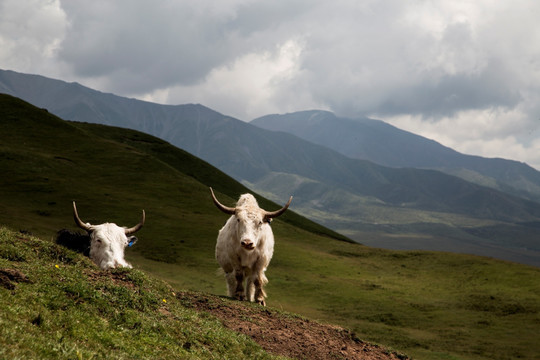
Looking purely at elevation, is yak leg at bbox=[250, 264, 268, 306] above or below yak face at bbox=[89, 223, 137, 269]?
below

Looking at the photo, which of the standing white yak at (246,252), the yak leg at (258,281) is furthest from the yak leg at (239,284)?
the yak leg at (258,281)

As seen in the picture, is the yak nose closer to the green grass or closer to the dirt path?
the dirt path

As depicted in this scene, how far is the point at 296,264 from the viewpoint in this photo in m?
47.8

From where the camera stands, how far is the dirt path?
14.4 meters

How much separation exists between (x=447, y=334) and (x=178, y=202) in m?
44.4

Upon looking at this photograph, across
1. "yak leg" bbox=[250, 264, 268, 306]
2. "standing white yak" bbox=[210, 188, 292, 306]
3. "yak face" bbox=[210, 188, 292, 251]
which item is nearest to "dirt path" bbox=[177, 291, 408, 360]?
"yak leg" bbox=[250, 264, 268, 306]

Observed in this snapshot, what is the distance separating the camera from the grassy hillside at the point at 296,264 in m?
29.6

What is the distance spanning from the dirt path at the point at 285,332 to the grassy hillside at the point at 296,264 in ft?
11.0

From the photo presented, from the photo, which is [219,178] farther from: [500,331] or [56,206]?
[500,331]

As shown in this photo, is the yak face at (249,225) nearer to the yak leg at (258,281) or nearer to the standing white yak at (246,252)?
the standing white yak at (246,252)

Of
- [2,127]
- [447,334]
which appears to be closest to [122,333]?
[447,334]

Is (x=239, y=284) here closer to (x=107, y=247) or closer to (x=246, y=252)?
(x=246, y=252)

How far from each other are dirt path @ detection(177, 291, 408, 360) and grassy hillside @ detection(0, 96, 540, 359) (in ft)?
11.0

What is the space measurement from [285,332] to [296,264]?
32.4 meters
